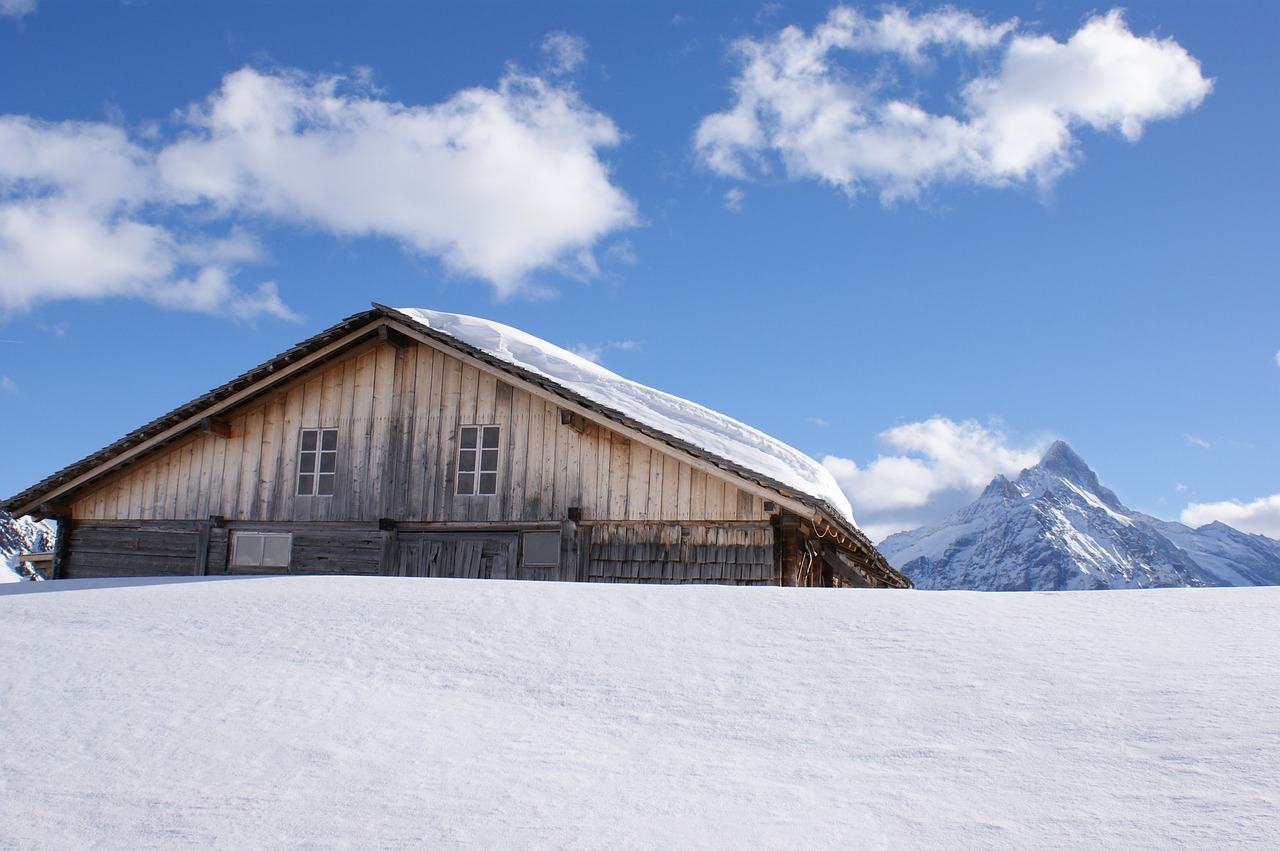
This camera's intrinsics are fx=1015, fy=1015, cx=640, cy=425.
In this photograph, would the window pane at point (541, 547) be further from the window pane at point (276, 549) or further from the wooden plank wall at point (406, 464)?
the window pane at point (276, 549)

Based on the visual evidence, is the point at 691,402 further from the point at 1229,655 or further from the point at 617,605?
the point at 1229,655

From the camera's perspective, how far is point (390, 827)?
396 centimetres

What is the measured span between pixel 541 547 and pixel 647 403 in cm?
1101

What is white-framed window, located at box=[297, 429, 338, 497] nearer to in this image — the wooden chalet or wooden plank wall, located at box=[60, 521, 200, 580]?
the wooden chalet

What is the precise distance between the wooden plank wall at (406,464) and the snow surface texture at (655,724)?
24.1 feet

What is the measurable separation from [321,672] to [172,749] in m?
1.08

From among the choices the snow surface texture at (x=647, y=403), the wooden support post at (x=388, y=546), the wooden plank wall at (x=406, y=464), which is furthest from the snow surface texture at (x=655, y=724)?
the snow surface texture at (x=647, y=403)

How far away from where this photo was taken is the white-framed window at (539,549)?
1494 centimetres

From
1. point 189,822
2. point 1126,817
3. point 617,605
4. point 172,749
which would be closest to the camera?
point 1126,817

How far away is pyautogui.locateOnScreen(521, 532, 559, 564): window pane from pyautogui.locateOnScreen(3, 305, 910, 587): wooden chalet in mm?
35

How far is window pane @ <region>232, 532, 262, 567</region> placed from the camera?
16.2 meters

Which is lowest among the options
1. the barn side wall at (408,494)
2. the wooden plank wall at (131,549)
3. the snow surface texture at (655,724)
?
the snow surface texture at (655,724)

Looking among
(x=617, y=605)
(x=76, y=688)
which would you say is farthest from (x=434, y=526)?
(x=76, y=688)

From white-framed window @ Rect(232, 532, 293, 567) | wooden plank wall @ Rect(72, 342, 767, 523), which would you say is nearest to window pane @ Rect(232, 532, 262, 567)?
white-framed window @ Rect(232, 532, 293, 567)
